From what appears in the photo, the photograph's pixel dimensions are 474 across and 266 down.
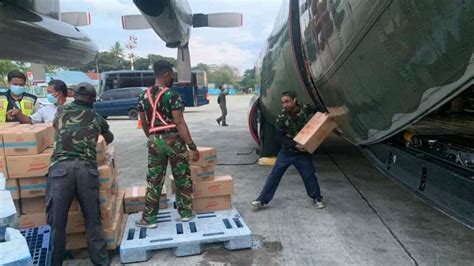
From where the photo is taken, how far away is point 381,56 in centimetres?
282

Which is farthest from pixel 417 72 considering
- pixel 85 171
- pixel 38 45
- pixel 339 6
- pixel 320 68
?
pixel 38 45

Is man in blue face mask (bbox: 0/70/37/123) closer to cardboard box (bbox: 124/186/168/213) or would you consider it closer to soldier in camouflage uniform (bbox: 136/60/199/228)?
cardboard box (bbox: 124/186/168/213)

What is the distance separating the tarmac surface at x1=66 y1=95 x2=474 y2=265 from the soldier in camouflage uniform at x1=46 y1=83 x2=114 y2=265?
1.14 feet

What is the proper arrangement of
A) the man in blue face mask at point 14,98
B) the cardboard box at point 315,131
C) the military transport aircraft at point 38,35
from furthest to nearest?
the military transport aircraft at point 38,35 → the man in blue face mask at point 14,98 → the cardboard box at point 315,131

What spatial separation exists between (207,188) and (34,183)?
1754 millimetres

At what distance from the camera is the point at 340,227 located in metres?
4.39

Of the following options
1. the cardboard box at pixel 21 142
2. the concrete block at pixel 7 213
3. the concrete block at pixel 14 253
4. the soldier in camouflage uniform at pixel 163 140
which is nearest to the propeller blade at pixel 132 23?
the soldier in camouflage uniform at pixel 163 140

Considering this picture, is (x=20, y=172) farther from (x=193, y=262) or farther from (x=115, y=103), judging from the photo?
(x=115, y=103)

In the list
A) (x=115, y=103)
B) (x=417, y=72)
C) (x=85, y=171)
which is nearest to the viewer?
(x=417, y=72)

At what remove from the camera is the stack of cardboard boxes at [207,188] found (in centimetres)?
457

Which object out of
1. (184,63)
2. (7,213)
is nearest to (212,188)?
(7,213)

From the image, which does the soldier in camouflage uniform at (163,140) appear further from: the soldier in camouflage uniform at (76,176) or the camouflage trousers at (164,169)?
the soldier in camouflage uniform at (76,176)

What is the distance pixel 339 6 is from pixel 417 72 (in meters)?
0.84

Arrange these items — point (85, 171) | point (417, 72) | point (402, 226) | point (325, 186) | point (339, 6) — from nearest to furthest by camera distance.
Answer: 1. point (417, 72)
2. point (339, 6)
3. point (85, 171)
4. point (402, 226)
5. point (325, 186)
